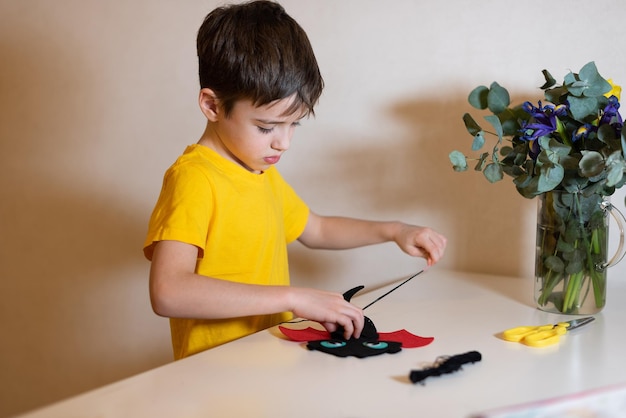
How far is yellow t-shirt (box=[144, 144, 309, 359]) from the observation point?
1067 millimetres

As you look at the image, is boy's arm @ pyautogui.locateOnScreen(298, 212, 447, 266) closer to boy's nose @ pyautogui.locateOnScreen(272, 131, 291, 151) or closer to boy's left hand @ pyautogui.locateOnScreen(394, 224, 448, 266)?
boy's left hand @ pyautogui.locateOnScreen(394, 224, 448, 266)

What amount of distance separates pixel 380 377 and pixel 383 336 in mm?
151

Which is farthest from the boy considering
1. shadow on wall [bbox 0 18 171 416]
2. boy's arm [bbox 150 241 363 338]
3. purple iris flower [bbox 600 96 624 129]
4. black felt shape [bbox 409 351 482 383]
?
shadow on wall [bbox 0 18 171 416]

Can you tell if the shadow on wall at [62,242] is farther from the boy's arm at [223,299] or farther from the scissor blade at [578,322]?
the scissor blade at [578,322]

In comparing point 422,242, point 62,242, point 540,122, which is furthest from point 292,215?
point 62,242

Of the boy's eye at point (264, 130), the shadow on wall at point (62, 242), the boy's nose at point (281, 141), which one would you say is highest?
the boy's eye at point (264, 130)

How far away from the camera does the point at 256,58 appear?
1.09 m

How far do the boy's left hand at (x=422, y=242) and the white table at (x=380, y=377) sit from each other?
11 cm

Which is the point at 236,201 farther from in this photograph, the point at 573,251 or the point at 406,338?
the point at 573,251

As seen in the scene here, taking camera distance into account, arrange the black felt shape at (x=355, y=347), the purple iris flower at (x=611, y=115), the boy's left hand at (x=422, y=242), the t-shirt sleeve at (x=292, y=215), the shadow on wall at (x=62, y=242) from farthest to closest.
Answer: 1. the shadow on wall at (x=62, y=242)
2. the t-shirt sleeve at (x=292, y=215)
3. the boy's left hand at (x=422, y=242)
4. the purple iris flower at (x=611, y=115)
5. the black felt shape at (x=355, y=347)

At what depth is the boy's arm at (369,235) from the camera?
124 cm

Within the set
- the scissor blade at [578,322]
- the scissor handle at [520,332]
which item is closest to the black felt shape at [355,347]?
the scissor handle at [520,332]

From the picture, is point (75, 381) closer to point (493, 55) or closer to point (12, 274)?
point (12, 274)

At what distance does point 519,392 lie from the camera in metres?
0.84
